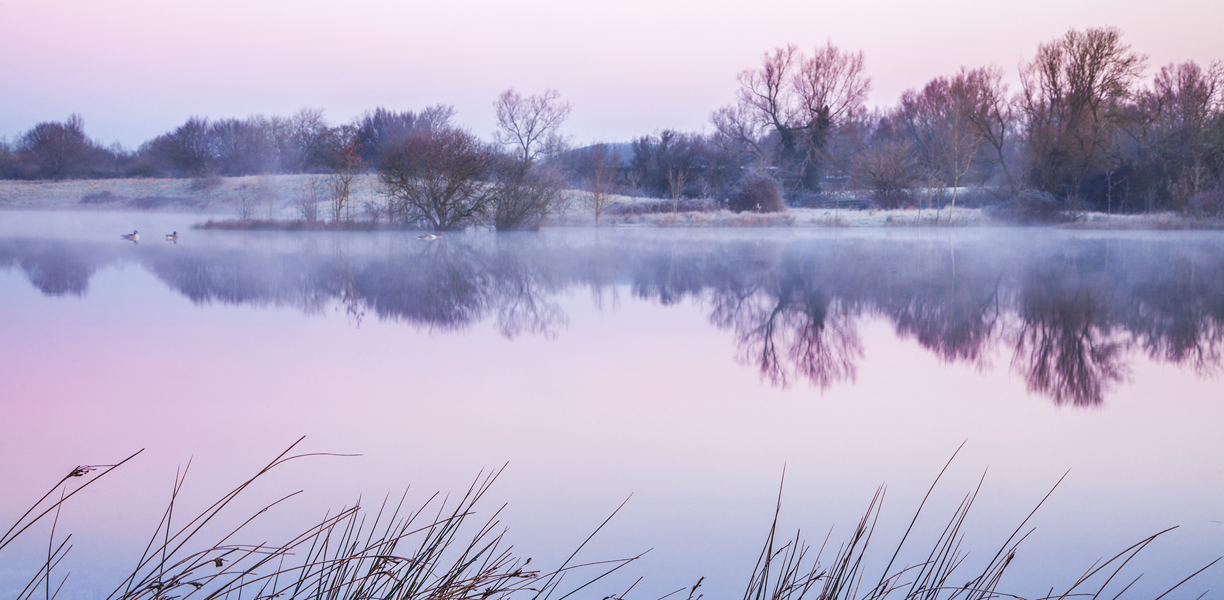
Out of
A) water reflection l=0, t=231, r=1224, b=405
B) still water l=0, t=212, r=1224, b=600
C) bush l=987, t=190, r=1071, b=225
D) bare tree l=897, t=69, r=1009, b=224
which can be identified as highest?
bare tree l=897, t=69, r=1009, b=224

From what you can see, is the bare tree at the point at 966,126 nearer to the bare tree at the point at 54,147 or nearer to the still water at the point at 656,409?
the still water at the point at 656,409

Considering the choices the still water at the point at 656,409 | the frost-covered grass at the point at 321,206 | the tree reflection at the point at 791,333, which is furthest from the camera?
the frost-covered grass at the point at 321,206

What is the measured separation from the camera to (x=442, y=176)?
20.3 meters

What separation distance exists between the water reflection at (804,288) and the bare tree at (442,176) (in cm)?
166

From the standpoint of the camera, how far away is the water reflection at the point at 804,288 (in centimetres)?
642

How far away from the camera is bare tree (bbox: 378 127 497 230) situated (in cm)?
1992

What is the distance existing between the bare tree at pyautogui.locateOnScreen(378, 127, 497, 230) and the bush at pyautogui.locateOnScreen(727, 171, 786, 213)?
10381 millimetres

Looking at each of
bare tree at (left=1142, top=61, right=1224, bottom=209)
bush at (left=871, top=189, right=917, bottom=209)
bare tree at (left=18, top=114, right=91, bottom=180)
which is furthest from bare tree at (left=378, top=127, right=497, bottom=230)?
bare tree at (left=18, top=114, right=91, bottom=180)

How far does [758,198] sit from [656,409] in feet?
79.0

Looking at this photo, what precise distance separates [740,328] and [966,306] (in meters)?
2.88

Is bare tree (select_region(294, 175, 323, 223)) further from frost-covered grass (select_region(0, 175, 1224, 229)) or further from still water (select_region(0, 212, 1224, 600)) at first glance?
still water (select_region(0, 212, 1224, 600))

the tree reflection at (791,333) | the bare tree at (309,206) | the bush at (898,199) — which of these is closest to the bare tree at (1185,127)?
the bush at (898,199)

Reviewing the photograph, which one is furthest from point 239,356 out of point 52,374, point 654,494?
point 654,494

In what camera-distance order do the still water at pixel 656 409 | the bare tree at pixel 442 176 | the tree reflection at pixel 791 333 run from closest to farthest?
the still water at pixel 656 409
the tree reflection at pixel 791 333
the bare tree at pixel 442 176
